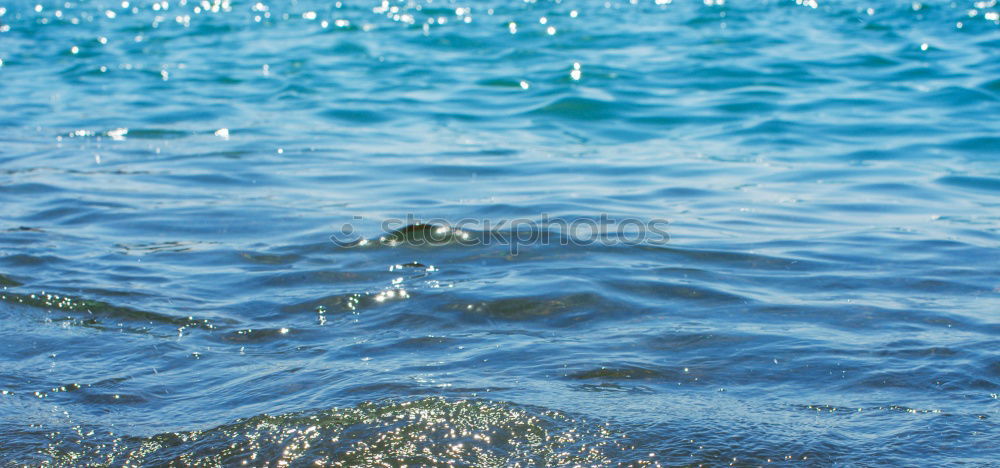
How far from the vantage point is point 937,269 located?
18.2 feet

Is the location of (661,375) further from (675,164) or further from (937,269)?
(675,164)

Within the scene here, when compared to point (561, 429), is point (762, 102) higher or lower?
higher

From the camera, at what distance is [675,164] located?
8.50 meters

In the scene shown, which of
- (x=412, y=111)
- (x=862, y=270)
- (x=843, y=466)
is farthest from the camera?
(x=412, y=111)

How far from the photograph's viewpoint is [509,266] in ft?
18.3

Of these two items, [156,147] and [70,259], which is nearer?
[70,259]

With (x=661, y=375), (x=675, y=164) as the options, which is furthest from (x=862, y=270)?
(x=675, y=164)

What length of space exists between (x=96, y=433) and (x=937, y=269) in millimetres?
4253

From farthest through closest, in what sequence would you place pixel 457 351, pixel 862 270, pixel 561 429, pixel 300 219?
1. pixel 300 219
2. pixel 862 270
3. pixel 457 351
4. pixel 561 429

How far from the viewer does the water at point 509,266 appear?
345 centimetres

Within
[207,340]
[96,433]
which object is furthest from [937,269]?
[96,433]

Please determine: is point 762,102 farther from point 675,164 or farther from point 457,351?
point 457,351

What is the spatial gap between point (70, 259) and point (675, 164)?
4.78 metres

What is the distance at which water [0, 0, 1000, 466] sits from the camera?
11.3ft
